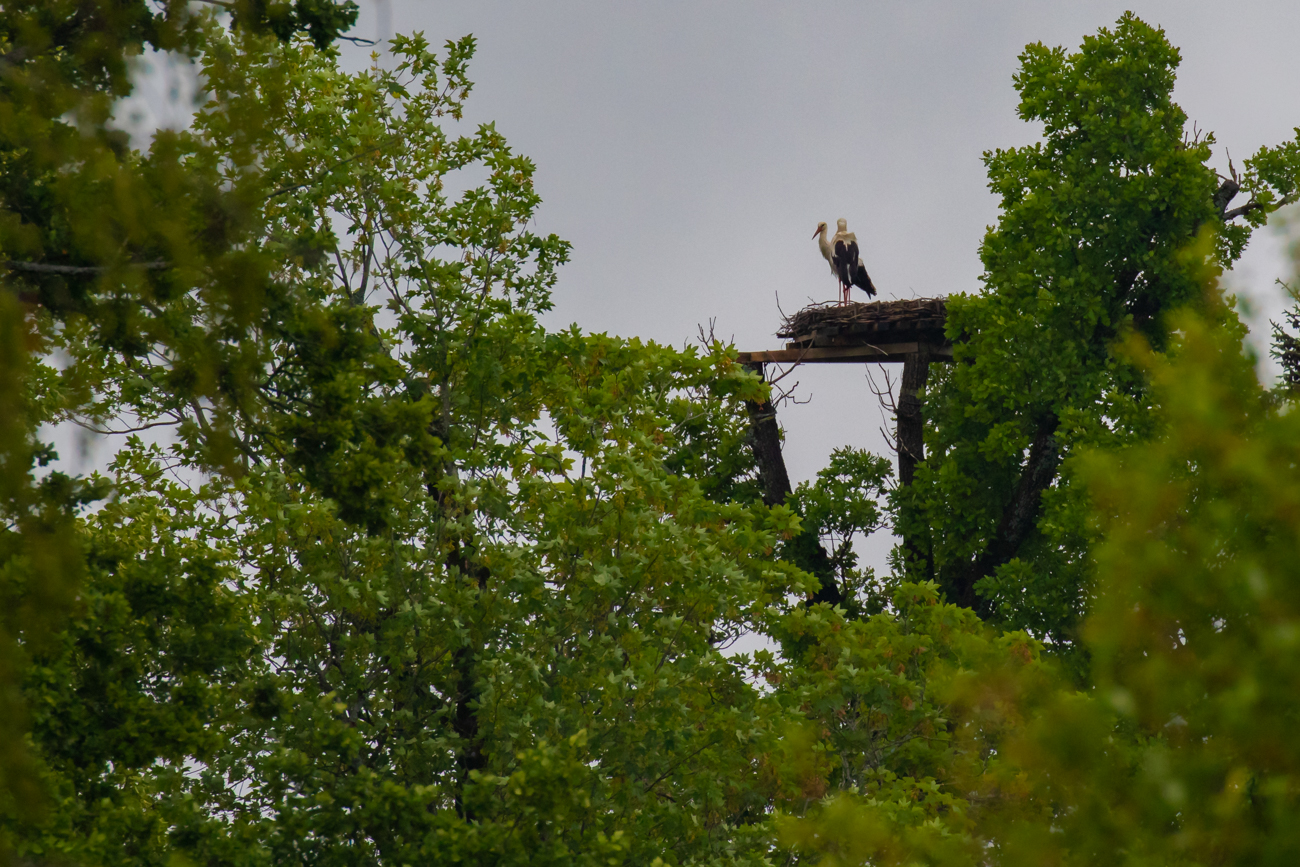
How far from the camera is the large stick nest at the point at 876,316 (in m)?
19.3

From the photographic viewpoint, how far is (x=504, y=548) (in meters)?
11.3

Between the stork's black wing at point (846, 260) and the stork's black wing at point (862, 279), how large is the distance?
5 cm

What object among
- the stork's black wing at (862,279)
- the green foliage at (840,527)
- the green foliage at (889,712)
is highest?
the stork's black wing at (862,279)

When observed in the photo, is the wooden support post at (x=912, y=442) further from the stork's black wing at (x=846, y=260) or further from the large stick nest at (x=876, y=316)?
the stork's black wing at (x=846, y=260)

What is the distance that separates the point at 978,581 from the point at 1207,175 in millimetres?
6081

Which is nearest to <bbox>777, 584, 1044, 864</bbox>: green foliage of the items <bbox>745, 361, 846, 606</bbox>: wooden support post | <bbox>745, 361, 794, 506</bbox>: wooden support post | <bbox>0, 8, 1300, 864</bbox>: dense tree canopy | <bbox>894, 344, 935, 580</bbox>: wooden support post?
Answer: <bbox>0, 8, 1300, 864</bbox>: dense tree canopy

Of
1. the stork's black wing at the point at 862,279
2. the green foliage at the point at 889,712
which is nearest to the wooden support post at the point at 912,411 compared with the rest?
the stork's black wing at the point at 862,279

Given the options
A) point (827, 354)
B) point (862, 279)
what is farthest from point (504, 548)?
point (862, 279)

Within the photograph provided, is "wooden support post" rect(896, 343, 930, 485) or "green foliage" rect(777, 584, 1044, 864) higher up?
"wooden support post" rect(896, 343, 930, 485)

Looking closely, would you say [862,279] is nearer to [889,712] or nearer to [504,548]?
[889,712]

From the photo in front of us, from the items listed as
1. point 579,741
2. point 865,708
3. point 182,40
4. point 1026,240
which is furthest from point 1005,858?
point 1026,240

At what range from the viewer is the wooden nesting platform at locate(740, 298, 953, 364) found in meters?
19.4

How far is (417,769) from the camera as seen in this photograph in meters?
10.9

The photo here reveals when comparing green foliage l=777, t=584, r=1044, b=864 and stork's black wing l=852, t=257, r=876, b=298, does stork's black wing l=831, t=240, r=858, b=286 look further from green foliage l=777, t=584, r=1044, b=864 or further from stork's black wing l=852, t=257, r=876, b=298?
green foliage l=777, t=584, r=1044, b=864
